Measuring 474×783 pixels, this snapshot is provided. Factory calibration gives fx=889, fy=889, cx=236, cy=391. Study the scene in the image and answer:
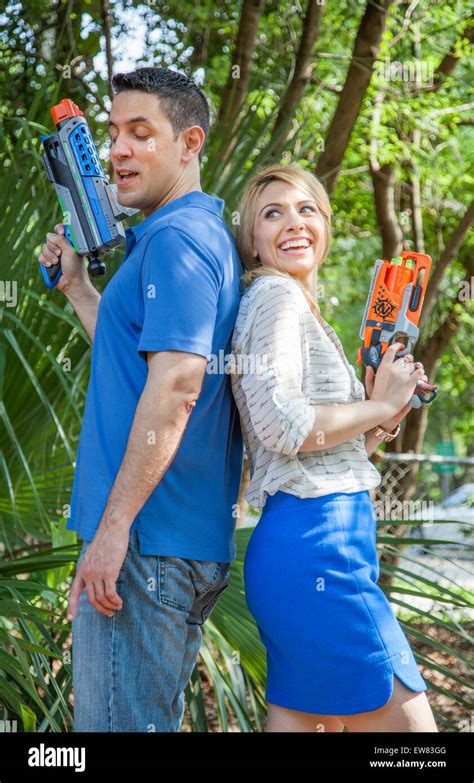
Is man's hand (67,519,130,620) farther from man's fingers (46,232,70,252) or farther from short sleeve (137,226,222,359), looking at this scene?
man's fingers (46,232,70,252)

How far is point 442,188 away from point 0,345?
531 cm

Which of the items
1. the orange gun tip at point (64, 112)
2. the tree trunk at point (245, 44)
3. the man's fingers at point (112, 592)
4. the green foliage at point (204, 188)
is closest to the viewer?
the man's fingers at point (112, 592)

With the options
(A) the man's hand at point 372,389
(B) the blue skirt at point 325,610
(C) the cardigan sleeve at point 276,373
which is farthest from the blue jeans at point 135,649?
(A) the man's hand at point 372,389

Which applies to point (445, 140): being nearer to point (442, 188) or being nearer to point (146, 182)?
point (442, 188)

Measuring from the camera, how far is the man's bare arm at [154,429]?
1.54m

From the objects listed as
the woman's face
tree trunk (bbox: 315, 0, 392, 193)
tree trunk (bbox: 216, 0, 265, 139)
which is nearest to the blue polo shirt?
the woman's face

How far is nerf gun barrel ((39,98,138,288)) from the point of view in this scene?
1.88 meters

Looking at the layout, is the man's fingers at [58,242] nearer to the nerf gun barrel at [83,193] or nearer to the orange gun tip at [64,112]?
the nerf gun barrel at [83,193]

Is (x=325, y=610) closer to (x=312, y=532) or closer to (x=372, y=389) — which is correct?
(x=312, y=532)

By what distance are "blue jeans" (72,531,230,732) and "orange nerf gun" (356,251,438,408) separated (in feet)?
2.03

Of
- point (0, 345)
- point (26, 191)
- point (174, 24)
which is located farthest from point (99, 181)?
point (174, 24)

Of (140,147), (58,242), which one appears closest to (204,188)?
(58,242)

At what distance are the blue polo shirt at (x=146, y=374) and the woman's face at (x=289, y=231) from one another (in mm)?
109

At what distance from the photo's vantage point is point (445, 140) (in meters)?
6.52
